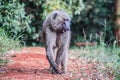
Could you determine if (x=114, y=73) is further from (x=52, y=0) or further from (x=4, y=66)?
(x=52, y=0)

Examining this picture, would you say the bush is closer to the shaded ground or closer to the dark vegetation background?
the shaded ground

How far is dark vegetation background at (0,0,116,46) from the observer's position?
15.7 meters

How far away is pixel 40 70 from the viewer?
10375 millimetres

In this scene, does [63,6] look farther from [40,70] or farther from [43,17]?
[40,70]

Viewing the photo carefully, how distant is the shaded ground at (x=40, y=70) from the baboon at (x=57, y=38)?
0.23 m

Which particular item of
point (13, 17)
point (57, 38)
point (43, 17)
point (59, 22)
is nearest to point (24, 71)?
point (57, 38)

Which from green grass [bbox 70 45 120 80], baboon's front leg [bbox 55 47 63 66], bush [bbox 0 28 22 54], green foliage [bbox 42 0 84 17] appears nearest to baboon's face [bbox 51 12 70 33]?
baboon's front leg [bbox 55 47 63 66]

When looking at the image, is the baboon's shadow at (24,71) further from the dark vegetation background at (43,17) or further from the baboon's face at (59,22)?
the dark vegetation background at (43,17)

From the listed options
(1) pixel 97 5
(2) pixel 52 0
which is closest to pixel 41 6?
(2) pixel 52 0

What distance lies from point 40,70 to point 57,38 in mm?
819

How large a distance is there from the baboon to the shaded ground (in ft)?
0.74

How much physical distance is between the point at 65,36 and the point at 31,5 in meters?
7.96

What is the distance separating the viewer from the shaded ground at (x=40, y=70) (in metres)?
9.41

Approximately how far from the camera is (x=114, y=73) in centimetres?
960
